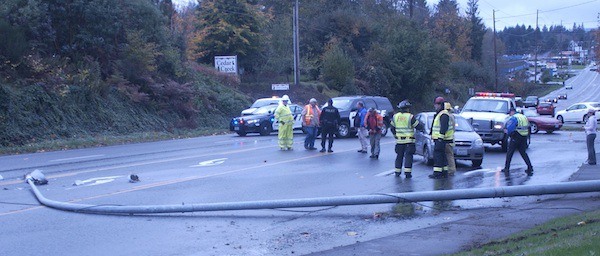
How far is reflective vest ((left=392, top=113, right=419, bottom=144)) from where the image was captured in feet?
52.3

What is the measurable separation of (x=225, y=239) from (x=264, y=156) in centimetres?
1149

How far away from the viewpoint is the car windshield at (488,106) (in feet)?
85.0

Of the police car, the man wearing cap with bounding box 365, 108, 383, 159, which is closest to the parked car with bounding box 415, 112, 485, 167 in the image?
the man wearing cap with bounding box 365, 108, 383, 159

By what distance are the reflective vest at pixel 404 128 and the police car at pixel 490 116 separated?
27.4 ft

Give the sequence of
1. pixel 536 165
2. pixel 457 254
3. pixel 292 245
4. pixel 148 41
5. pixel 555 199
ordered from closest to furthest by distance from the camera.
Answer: pixel 457 254, pixel 292 245, pixel 555 199, pixel 536 165, pixel 148 41

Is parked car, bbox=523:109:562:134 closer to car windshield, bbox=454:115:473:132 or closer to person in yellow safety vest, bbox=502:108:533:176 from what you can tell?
car windshield, bbox=454:115:473:132

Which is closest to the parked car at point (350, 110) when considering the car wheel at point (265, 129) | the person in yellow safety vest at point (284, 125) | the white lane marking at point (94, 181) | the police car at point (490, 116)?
the car wheel at point (265, 129)

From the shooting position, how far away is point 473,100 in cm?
2700

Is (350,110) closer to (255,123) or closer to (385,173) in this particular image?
(255,123)

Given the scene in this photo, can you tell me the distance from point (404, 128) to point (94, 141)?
17.2 metres

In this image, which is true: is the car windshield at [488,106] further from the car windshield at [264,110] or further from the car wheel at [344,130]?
the car windshield at [264,110]

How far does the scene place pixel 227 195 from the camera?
13.5 m

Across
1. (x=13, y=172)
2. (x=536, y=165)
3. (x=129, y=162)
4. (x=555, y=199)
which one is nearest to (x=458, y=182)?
(x=555, y=199)

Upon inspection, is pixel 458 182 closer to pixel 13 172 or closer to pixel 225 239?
pixel 225 239
